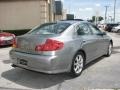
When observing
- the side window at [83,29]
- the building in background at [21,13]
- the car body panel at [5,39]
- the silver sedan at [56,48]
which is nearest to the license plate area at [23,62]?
the silver sedan at [56,48]

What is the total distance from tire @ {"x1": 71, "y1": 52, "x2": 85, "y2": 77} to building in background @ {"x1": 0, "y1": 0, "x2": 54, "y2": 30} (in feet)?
42.2

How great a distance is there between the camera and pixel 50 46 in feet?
17.6

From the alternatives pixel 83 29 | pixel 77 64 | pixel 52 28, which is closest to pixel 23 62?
pixel 52 28

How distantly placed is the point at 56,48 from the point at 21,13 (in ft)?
46.4

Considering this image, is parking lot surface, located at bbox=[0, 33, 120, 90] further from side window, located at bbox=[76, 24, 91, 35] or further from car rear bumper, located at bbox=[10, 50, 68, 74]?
side window, located at bbox=[76, 24, 91, 35]

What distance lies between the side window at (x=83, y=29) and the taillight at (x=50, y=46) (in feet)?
3.36

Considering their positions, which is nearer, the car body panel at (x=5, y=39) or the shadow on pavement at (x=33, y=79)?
the shadow on pavement at (x=33, y=79)

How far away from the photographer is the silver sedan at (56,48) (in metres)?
5.33

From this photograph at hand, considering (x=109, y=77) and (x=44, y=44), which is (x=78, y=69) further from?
(x=44, y=44)

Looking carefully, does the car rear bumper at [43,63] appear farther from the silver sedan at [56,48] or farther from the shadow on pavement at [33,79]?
the shadow on pavement at [33,79]

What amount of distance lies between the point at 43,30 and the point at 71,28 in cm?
81

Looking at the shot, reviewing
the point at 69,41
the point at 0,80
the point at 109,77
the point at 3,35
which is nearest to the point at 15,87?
the point at 0,80

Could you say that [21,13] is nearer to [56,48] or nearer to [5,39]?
[5,39]

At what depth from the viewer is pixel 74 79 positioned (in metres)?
5.93
